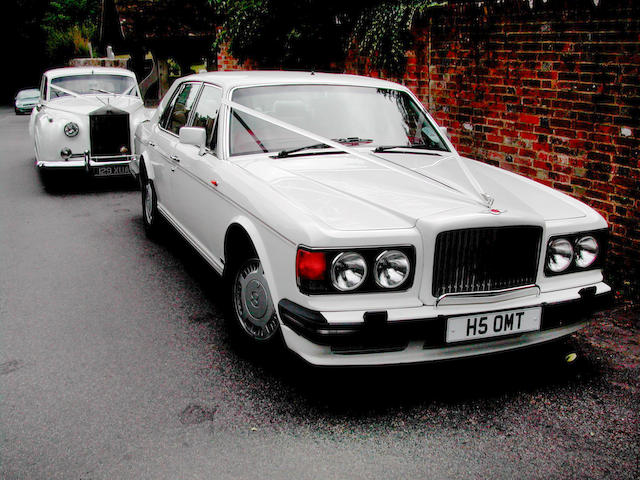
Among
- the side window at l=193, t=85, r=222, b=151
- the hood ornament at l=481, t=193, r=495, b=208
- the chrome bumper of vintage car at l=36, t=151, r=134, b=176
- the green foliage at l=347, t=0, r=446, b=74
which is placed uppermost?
the green foliage at l=347, t=0, r=446, b=74

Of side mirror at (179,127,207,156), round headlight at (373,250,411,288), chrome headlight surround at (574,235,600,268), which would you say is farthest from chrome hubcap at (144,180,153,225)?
chrome headlight surround at (574,235,600,268)

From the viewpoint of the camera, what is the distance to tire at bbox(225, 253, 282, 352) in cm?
391

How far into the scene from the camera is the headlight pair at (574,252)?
3643 mm

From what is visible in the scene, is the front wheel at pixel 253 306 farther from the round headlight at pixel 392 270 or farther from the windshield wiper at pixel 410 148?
the windshield wiper at pixel 410 148

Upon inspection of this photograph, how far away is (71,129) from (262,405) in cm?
736

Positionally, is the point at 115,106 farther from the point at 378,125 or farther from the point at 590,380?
the point at 590,380

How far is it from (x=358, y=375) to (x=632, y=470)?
5.06 feet

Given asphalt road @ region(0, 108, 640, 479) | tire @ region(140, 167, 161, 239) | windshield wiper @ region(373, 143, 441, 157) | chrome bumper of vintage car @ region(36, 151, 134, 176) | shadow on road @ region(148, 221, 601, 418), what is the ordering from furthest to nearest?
chrome bumper of vintage car @ region(36, 151, 134, 176) → tire @ region(140, 167, 161, 239) → windshield wiper @ region(373, 143, 441, 157) → shadow on road @ region(148, 221, 601, 418) → asphalt road @ region(0, 108, 640, 479)

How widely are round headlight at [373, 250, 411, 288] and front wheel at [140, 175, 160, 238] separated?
12.8ft

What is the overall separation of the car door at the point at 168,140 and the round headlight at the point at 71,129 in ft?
11.7

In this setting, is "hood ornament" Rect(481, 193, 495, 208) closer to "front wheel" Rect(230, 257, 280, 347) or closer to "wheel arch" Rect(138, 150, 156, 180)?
"front wheel" Rect(230, 257, 280, 347)

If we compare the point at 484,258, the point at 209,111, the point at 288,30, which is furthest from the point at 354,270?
the point at 288,30

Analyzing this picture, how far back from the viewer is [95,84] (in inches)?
436

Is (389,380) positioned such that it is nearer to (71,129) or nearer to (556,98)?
(556,98)
